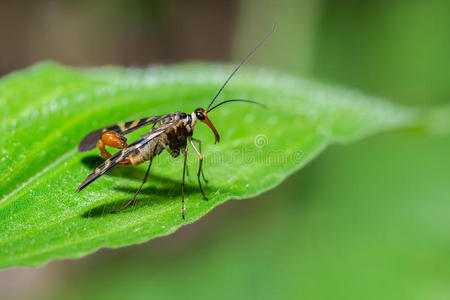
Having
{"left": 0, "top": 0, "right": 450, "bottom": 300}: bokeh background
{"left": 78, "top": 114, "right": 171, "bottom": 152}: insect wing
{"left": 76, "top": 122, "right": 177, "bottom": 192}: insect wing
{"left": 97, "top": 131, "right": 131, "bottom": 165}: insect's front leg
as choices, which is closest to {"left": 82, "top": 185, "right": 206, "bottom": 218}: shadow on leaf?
{"left": 76, "top": 122, "right": 177, "bottom": 192}: insect wing

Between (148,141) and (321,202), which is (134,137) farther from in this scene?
(321,202)

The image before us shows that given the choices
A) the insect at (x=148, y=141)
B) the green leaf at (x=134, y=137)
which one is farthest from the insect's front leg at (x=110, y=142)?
the green leaf at (x=134, y=137)

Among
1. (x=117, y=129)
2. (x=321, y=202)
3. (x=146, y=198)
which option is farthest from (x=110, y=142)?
(x=321, y=202)

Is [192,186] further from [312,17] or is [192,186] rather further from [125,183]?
[312,17]

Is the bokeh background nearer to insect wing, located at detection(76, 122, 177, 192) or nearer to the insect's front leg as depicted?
insect wing, located at detection(76, 122, 177, 192)

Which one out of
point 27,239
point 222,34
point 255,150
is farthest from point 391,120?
point 222,34

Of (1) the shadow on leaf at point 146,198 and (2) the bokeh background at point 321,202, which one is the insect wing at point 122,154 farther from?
(2) the bokeh background at point 321,202

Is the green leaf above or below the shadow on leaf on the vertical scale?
above
